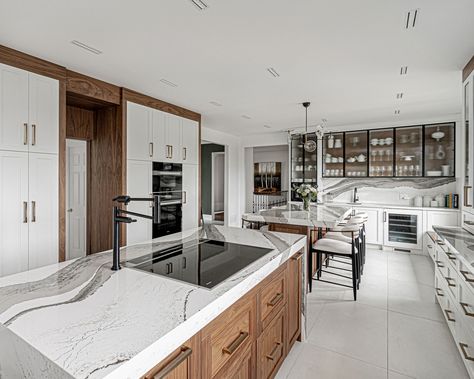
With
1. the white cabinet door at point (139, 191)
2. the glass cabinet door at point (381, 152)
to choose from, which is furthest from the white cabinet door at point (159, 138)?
the glass cabinet door at point (381, 152)

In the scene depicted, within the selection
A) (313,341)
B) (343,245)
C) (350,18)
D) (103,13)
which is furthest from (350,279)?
(103,13)

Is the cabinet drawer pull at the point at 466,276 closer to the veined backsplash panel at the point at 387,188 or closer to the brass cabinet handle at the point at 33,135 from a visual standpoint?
the brass cabinet handle at the point at 33,135

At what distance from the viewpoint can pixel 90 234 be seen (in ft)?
13.7

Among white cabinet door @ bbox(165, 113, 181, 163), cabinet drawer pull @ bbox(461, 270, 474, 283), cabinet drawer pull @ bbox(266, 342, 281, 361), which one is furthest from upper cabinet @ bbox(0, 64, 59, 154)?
cabinet drawer pull @ bbox(461, 270, 474, 283)

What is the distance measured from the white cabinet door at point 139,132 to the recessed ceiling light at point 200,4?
7.23ft

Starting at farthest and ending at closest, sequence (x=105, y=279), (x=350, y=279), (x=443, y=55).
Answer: (x=350, y=279)
(x=443, y=55)
(x=105, y=279)

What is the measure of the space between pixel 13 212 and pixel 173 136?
2.42 m

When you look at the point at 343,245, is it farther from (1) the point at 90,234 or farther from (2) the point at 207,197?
(2) the point at 207,197

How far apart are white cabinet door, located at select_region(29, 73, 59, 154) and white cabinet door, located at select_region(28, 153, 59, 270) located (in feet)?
0.37

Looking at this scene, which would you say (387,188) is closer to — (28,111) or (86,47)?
(86,47)

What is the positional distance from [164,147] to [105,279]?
3.29 m

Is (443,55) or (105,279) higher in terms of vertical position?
(443,55)

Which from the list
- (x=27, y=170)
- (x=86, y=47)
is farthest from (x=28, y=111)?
(x=86, y=47)

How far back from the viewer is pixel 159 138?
427cm
